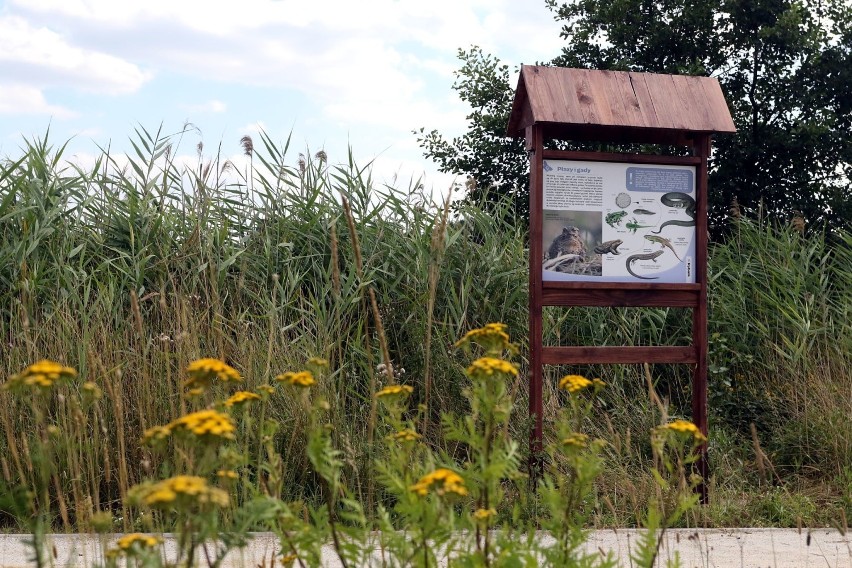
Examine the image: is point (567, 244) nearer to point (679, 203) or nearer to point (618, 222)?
point (618, 222)

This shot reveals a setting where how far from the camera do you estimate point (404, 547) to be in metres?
2.36

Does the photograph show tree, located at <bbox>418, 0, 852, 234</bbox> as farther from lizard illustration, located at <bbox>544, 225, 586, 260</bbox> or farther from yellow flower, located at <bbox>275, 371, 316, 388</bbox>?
yellow flower, located at <bbox>275, 371, 316, 388</bbox>

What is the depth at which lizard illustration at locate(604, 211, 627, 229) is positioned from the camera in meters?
5.45

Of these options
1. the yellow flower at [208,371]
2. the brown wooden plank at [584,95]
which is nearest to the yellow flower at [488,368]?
the yellow flower at [208,371]

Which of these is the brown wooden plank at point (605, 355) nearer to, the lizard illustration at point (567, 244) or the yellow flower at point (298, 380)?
the lizard illustration at point (567, 244)

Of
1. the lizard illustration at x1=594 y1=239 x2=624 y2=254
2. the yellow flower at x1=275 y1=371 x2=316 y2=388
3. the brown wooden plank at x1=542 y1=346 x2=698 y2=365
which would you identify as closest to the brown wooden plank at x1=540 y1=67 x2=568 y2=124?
the lizard illustration at x1=594 y1=239 x2=624 y2=254

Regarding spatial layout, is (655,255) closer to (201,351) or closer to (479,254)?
(479,254)

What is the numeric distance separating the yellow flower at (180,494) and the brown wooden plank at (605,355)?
12.2 feet

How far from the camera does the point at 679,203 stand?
220 inches

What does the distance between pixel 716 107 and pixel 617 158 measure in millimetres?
764

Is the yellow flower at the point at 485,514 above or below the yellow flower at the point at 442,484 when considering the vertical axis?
below

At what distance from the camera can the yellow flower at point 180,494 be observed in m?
1.62

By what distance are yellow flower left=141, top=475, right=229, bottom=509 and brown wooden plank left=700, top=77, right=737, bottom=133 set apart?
4.57m

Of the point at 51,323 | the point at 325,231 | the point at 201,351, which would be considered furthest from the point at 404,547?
the point at 325,231
